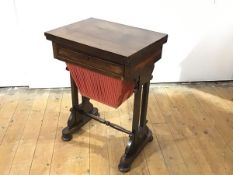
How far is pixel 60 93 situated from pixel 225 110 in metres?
1.46

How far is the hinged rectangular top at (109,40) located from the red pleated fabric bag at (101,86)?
19 centimetres

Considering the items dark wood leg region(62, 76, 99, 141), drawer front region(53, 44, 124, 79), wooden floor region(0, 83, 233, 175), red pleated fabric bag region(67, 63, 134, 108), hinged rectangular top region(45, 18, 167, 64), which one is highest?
hinged rectangular top region(45, 18, 167, 64)

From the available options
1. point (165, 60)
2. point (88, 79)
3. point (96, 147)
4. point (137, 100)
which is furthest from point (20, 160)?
point (165, 60)

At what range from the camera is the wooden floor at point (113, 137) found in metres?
1.71

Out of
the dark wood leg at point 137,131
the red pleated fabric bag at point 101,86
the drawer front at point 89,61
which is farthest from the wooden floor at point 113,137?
the drawer front at point 89,61

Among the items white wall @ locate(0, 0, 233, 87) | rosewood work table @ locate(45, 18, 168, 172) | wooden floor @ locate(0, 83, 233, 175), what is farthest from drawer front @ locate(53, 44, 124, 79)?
white wall @ locate(0, 0, 233, 87)

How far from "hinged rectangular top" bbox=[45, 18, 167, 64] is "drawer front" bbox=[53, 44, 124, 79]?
0.03 metres

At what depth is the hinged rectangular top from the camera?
1.32 meters

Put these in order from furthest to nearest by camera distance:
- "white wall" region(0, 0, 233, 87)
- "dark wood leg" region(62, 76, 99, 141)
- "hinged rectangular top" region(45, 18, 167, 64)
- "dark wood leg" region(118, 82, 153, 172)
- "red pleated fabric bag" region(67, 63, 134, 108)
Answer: "white wall" region(0, 0, 233, 87) → "dark wood leg" region(62, 76, 99, 141) → "dark wood leg" region(118, 82, 153, 172) → "red pleated fabric bag" region(67, 63, 134, 108) → "hinged rectangular top" region(45, 18, 167, 64)

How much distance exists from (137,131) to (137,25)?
1040 millimetres

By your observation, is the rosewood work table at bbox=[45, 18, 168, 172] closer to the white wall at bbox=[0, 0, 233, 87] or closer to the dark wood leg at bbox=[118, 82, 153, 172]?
the dark wood leg at bbox=[118, 82, 153, 172]

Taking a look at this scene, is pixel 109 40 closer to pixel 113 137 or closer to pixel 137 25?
pixel 113 137

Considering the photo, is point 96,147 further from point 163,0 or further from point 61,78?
point 163,0

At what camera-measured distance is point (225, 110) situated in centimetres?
232
